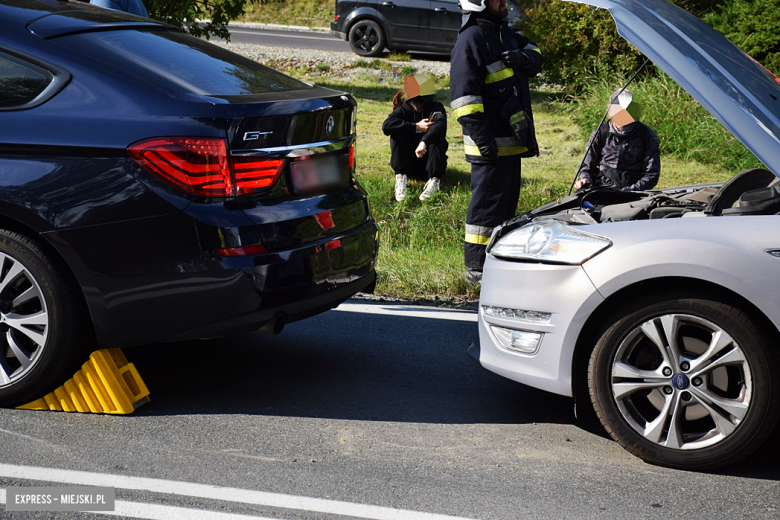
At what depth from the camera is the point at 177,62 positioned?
3406 millimetres

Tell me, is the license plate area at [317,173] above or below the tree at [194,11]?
below

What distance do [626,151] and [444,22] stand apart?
11061mm

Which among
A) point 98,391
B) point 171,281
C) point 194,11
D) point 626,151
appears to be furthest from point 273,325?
point 194,11

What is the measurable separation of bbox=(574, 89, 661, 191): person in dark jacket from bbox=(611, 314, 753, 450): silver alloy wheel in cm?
313

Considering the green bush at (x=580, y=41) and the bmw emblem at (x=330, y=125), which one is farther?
the green bush at (x=580, y=41)

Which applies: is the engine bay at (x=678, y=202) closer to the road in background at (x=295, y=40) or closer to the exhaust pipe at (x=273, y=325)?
the exhaust pipe at (x=273, y=325)

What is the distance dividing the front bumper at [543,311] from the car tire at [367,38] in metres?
13.7

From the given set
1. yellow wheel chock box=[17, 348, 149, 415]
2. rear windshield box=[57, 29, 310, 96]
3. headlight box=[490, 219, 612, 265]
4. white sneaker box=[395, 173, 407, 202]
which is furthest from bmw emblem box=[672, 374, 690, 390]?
white sneaker box=[395, 173, 407, 202]

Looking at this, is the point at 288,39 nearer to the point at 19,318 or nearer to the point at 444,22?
the point at 444,22

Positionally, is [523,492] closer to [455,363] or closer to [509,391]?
[509,391]

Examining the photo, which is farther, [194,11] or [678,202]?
[194,11]

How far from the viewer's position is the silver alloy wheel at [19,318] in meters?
3.23

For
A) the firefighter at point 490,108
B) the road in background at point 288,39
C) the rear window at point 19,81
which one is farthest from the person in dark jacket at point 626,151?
the road in background at point 288,39

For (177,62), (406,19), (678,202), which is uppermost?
(406,19)
